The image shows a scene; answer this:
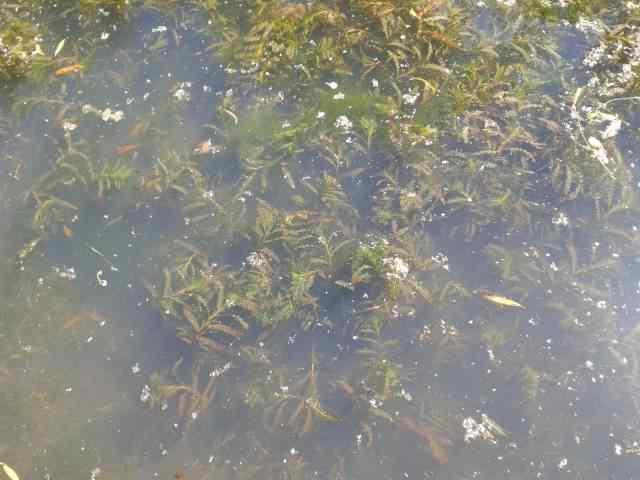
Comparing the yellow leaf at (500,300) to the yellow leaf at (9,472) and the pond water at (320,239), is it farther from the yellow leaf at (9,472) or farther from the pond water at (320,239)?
the yellow leaf at (9,472)

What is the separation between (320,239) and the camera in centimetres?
373

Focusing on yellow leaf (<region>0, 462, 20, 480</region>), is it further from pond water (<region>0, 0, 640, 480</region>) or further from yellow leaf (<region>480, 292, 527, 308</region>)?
yellow leaf (<region>480, 292, 527, 308</region>)

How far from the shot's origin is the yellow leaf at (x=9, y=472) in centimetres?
322

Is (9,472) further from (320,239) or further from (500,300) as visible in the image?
(500,300)

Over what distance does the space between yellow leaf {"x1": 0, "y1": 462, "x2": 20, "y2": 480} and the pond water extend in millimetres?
11

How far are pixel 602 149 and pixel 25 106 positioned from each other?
3970mm

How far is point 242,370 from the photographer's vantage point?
3475mm

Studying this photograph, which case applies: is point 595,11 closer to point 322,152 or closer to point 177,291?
point 322,152

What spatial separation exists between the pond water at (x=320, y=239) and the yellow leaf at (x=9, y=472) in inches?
0.4

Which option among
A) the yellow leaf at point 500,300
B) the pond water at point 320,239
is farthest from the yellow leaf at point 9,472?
the yellow leaf at point 500,300

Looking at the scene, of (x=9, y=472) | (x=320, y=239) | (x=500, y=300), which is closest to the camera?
(x=9, y=472)

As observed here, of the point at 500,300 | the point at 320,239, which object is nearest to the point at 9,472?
the point at 320,239


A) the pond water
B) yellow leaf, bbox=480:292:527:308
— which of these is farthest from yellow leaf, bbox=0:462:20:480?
yellow leaf, bbox=480:292:527:308

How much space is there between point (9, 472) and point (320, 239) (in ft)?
7.12
